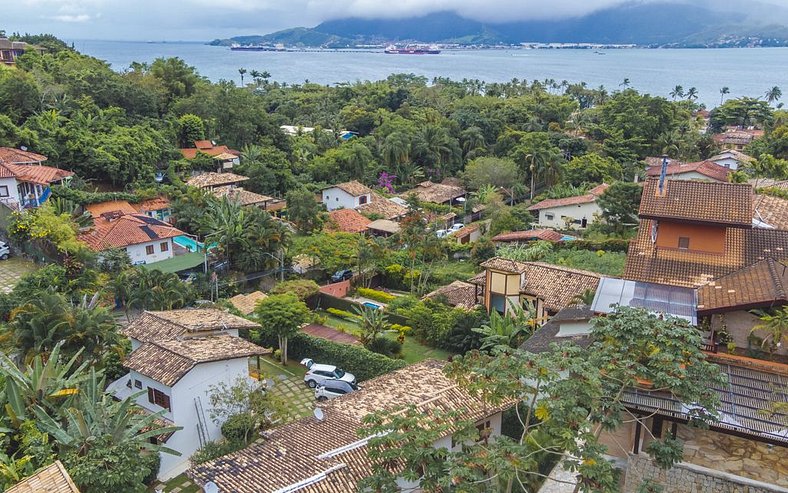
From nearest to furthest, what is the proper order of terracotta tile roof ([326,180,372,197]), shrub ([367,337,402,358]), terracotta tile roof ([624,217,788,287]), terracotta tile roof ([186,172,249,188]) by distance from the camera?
terracotta tile roof ([624,217,788,287]) < shrub ([367,337,402,358]) < terracotta tile roof ([186,172,249,188]) < terracotta tile roof ([326,180,372,197])

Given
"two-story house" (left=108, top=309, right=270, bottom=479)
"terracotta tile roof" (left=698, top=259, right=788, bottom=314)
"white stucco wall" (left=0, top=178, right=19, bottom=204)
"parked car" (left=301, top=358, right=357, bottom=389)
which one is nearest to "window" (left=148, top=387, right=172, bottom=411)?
"two-story house" (left=108, top=309, right=270, bottom=479)

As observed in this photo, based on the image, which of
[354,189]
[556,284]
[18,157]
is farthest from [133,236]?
[556,284]

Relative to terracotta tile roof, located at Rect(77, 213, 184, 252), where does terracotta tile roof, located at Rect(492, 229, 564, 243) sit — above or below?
below

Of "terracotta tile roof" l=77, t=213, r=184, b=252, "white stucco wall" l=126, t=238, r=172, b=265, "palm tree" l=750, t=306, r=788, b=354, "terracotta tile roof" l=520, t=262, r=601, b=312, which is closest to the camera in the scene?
"palm tree" l=750, t=306, r=788, b=354

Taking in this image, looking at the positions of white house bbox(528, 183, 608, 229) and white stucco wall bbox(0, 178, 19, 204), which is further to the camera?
white house bbox(528, 183, 608, 229)

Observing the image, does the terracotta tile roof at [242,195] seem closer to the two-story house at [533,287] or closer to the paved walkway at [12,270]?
the paved walkway at [12,270]

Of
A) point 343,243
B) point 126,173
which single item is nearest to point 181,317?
point 343,243

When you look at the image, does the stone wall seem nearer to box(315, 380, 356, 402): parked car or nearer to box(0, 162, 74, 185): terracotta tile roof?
box(315, 380, 356, 402): parked car
